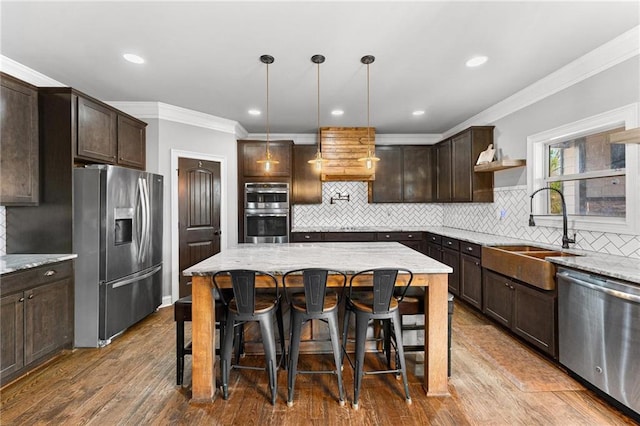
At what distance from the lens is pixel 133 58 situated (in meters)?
2.85

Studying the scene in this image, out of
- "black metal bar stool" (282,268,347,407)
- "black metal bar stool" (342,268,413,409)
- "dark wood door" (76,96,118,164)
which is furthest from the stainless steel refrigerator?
"black metal bar stool" (342,268,413,409)

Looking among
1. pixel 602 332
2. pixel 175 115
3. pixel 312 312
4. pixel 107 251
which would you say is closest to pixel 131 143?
pixel 175 115

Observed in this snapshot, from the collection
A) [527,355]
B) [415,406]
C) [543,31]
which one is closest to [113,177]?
[415,406]

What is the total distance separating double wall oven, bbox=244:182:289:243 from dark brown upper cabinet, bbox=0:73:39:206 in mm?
2681

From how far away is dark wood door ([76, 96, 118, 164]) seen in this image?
9.99ft

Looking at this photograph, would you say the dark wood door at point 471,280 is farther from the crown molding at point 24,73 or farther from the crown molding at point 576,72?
the crown molding at point 24,73

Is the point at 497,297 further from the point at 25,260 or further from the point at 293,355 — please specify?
the point at 25,260

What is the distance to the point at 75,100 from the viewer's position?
296 centimetres

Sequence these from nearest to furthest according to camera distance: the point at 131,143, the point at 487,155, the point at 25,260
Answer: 1. the point at 25,260
2. the point at 131,143
3. the point at 487,155

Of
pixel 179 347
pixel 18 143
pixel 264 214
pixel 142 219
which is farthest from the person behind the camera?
pixel 264 214

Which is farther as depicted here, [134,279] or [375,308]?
[134,279]

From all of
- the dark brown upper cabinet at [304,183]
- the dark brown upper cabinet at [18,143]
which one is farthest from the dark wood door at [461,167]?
the dark brown upper cabinet at [18,143]

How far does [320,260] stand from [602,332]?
197 centimetres

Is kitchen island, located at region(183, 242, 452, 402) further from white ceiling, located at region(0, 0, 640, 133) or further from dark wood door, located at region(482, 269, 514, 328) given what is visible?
white ceiling, located at region(0, 0, 640, 133)
